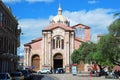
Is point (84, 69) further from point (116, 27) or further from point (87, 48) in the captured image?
point (116, 27)

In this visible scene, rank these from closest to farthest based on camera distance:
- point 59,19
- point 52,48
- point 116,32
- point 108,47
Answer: point 116,32 → point 108,47 → point 52,48 → point 59,19

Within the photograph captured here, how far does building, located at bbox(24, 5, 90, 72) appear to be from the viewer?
111956 mm

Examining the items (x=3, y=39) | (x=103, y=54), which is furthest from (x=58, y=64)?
(x=103, y=54)

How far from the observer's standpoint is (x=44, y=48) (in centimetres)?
11306

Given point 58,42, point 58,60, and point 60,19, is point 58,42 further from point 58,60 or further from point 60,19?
point 60,19

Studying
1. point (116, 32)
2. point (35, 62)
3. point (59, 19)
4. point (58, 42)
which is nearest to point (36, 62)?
point (35, 62)

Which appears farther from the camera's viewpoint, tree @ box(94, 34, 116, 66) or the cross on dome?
the cross on dome

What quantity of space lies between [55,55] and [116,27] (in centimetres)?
7401

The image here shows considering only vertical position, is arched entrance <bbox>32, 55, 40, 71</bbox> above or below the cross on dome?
below

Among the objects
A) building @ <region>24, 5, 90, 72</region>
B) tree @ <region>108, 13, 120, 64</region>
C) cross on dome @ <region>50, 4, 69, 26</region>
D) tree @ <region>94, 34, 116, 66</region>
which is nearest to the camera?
tree @ <region>108, 13, 120, 64</region>

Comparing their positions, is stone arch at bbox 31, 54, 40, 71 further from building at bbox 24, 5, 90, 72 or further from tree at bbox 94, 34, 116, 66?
tree at bbox 94, 34, 116, 66

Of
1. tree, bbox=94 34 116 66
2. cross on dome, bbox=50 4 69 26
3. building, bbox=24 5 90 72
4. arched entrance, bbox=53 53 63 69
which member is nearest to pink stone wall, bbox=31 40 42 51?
building, bbox=24 5 90 72

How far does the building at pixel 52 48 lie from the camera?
11196 centimetres

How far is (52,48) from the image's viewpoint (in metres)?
113
